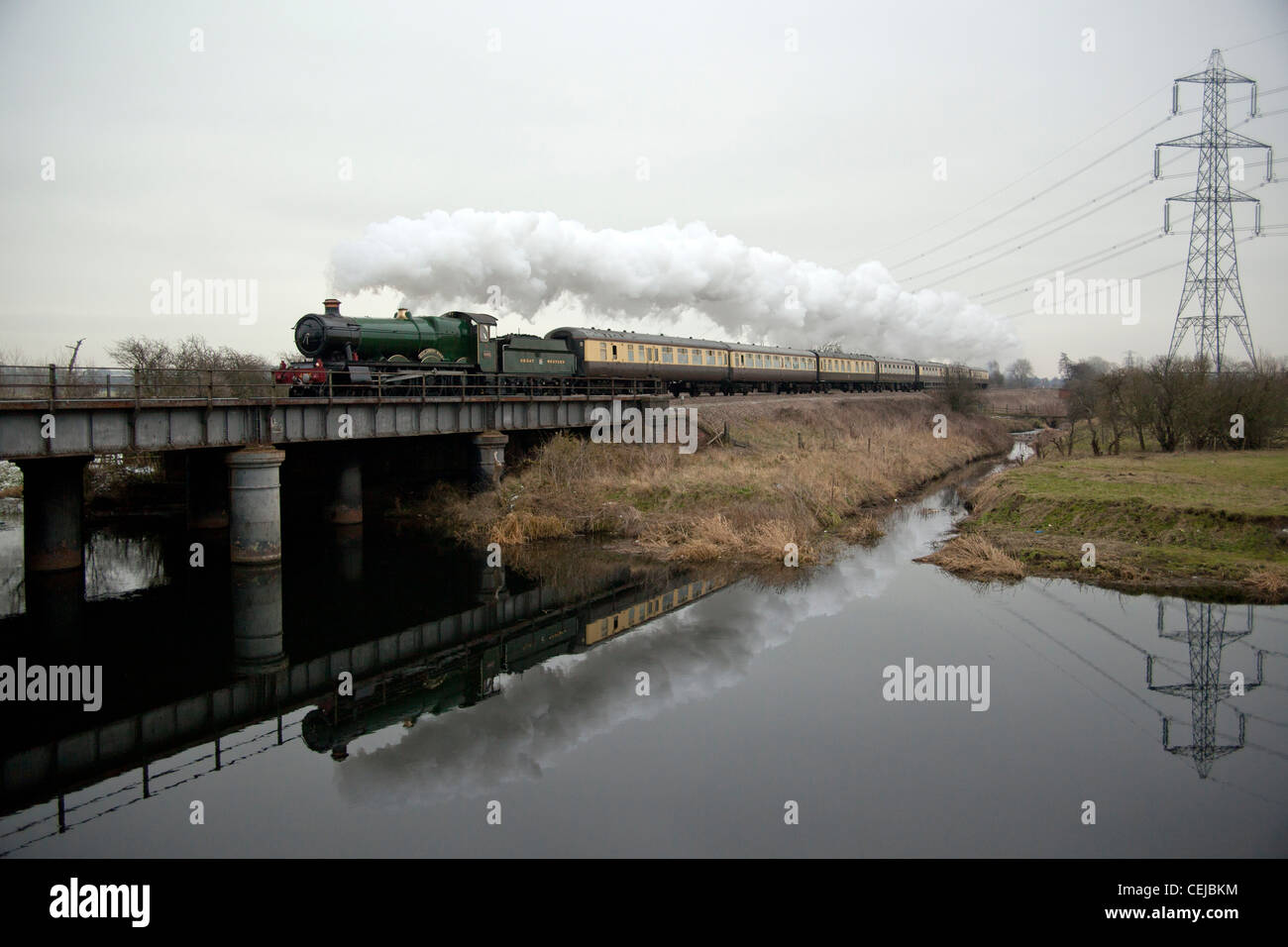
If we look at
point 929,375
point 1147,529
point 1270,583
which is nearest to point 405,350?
point 1147,529

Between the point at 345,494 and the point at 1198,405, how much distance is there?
3532 centimetres

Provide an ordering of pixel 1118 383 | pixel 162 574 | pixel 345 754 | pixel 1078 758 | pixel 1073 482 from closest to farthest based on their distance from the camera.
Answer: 1. pixel 1078 758
2. pixel 345 754
3. pixel 162 574
4. pixel 1073 482
5. pixel 1118 383


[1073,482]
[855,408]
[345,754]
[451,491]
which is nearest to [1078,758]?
[345,754]

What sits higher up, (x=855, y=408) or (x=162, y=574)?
(x=855, y=408)

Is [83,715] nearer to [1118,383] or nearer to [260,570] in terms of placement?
[260,570]

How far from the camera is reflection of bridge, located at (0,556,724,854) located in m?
10.7

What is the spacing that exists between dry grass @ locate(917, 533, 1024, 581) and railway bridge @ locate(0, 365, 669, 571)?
52.8 ft

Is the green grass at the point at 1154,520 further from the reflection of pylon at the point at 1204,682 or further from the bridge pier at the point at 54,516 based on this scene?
the bridge pier at the point at 54,516

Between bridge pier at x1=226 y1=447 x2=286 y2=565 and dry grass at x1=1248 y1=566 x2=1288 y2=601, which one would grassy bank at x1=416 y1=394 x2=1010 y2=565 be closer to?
bridge pier at x1=226 y1=447 x2=286 y2=565

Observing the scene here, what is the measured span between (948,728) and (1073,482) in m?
19.1

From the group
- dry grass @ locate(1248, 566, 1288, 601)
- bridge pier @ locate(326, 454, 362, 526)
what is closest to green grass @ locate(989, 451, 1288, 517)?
dry grass @ locate(1248, 566, 1288, 601)

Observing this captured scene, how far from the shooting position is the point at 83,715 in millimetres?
12344

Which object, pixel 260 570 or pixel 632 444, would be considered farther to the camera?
pixel 632 444
